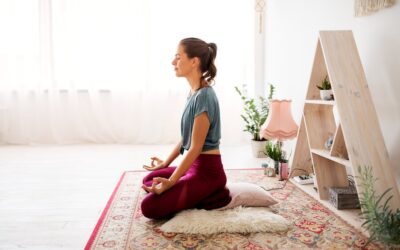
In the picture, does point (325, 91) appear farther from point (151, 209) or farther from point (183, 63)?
point (151, 209)

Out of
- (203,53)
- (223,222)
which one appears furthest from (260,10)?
(223,222)

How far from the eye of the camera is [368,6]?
2025mm

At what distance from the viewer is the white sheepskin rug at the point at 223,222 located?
1658 millimetres

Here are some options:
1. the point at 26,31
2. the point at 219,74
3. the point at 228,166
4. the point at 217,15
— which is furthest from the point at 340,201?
the point at 26,31

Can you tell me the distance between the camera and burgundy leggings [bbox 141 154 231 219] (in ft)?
5.78

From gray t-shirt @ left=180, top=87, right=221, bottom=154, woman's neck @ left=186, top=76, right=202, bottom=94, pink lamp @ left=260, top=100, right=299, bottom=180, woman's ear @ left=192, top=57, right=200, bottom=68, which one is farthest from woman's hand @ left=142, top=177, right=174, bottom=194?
pink lamp @ left=260, top=100, right=299, bottom=180

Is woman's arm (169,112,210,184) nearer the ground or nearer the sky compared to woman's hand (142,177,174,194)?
nearer the sky

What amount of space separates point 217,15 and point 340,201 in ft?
9.57

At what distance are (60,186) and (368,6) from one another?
2469 millimetres

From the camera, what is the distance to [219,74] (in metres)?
4.25

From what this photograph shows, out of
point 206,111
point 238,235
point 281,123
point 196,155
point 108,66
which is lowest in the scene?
point 238,235

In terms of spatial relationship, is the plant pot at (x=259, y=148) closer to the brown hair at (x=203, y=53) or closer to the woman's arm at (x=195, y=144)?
the brown hair at (x=203, y=53)

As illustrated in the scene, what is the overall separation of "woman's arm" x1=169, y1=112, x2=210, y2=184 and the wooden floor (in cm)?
56

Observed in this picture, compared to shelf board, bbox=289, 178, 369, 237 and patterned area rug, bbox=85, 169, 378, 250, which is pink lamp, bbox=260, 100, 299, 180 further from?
patterned area rug, bbox=85, 169, 378, 250
